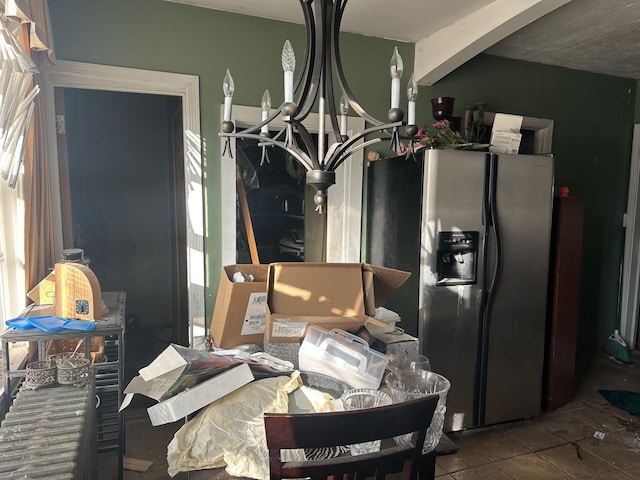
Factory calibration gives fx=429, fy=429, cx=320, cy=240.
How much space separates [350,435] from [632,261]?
437cm

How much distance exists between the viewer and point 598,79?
3.81 m

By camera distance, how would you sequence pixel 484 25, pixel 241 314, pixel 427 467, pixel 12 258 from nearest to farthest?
1. pixel 427 467
2. pixel 241 314
3. pixel 12 258
4. pixel 484 25

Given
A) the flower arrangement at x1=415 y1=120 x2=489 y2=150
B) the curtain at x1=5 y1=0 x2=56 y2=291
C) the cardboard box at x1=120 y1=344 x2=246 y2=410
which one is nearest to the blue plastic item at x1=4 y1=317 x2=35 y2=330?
the curtain at x1=5 y1=0 x2=56 y2=291

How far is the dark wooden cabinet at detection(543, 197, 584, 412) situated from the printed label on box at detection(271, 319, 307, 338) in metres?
2.34

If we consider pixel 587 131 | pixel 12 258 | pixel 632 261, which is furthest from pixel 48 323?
pixel 632 261

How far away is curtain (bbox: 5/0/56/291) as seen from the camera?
1.94m

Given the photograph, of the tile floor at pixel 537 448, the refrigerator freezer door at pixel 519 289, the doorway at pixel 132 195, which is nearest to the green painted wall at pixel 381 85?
the refrigerator freezer door at pixel 519 289

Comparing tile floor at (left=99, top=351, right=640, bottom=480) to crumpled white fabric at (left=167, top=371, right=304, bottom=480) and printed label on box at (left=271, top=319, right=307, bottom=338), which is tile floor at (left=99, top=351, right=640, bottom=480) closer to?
printed label on box at (left=271, top=319, right=307, bottom=338)

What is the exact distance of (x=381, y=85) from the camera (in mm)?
3037

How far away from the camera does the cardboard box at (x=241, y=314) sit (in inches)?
65.1

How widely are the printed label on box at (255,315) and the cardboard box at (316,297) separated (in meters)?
0.11

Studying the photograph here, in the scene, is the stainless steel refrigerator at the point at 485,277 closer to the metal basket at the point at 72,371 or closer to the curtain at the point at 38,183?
the metal basket at the point at 72,371

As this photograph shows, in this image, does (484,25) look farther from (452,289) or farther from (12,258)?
(12,258)

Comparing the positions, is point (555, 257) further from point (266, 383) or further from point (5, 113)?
point (5, 113)
